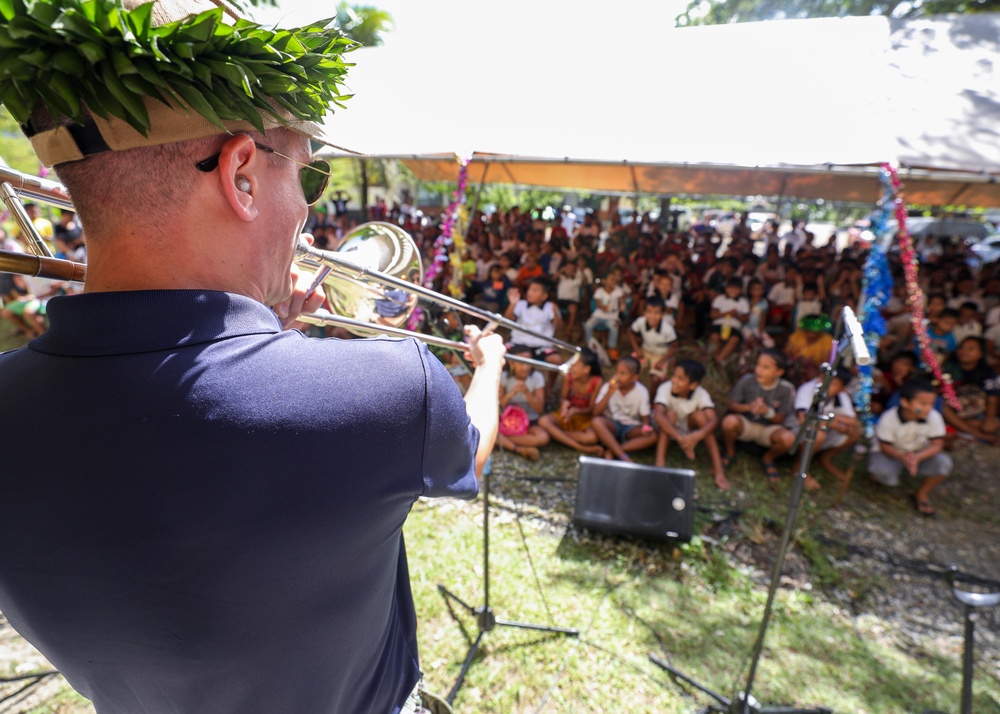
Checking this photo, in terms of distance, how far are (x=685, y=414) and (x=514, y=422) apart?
1651mm

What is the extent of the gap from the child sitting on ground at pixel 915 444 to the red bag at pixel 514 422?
313 centimetres

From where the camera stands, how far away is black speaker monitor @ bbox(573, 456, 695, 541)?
3.63 metres

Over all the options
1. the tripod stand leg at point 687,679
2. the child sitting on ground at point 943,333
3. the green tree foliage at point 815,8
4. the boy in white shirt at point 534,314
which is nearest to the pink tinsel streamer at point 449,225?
the boy in white shirt at point 534,314

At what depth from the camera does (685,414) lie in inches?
201

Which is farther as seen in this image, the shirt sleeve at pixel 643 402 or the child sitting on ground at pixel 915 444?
the shirt sleeve at pixel 643 402

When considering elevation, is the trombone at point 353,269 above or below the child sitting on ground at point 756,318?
above

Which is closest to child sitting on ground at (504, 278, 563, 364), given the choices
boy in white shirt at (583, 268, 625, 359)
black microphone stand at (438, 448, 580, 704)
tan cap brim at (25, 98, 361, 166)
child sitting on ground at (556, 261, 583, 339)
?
boy in white shirt at (583, 268, 625, 359)

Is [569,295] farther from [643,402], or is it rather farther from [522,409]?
[643,402]

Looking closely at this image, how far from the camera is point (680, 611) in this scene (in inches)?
127

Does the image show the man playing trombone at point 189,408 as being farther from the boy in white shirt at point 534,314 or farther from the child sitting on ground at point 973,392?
the child sitting on ground at point 973,392

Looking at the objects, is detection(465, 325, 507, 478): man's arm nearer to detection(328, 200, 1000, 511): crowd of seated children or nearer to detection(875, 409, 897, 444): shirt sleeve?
detection(328, 200, 1000, 511): crowd of seated children

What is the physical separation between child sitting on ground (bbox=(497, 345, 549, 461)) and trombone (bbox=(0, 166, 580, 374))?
257cm

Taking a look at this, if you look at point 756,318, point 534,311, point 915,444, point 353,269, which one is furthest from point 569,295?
point 353,269

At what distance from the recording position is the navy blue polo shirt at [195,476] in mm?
683
